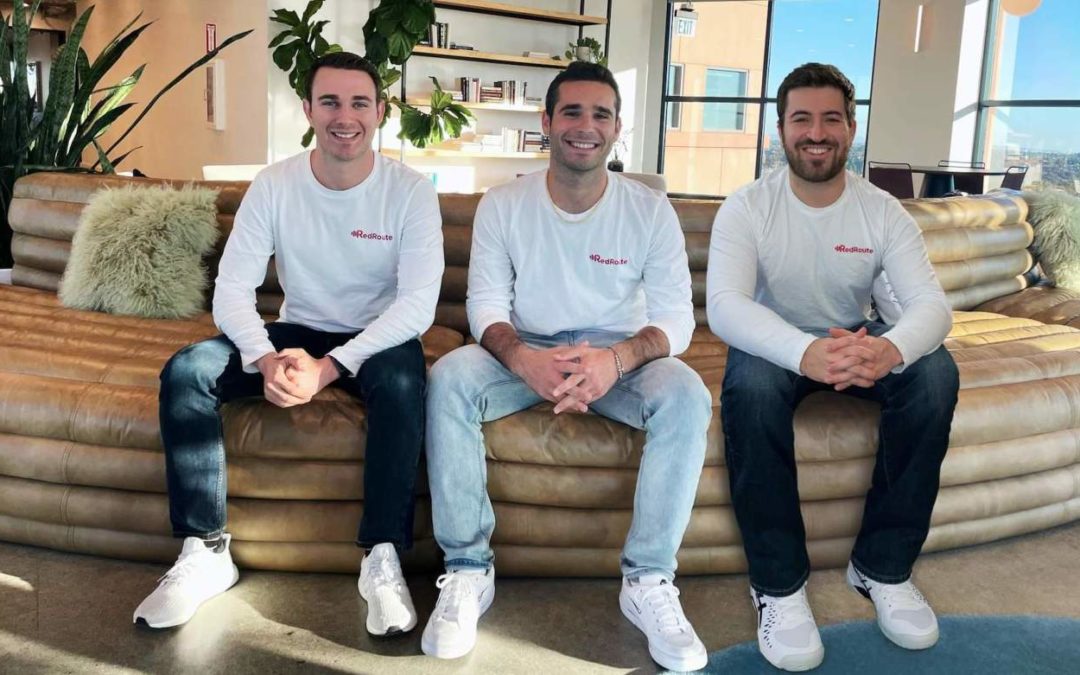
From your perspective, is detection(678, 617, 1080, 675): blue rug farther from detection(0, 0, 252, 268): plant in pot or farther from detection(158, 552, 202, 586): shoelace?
detection(0, 0, 252, 268): plant in pot

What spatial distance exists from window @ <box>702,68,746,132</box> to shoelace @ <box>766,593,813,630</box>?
9.51 meters

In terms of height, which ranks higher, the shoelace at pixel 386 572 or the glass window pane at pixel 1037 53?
the glass window pane at pixel 1037 53

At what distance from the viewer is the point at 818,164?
250 centimetres

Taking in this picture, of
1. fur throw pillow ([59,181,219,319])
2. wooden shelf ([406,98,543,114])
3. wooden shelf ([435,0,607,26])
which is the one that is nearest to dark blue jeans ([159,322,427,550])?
fur throw pillow ([59,181,219,319])

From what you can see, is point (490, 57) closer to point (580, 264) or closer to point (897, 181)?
→ point (897, 181)

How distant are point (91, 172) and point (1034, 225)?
3788mm

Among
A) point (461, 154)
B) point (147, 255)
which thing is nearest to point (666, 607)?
point (147, 255)

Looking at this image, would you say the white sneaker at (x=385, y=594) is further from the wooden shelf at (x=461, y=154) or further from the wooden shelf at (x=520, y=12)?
the wooden shelf at (x=520, y=12)

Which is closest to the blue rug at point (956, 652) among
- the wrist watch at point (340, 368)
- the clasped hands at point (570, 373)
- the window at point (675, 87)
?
the clasped hands at point (570, 373)

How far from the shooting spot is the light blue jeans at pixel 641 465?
7.22 ft

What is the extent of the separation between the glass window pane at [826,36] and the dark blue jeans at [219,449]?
910 centimetres

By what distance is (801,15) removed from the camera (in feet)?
35.0

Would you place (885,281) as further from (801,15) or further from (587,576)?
(801,15)

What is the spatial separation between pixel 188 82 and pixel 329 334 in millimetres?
7304
